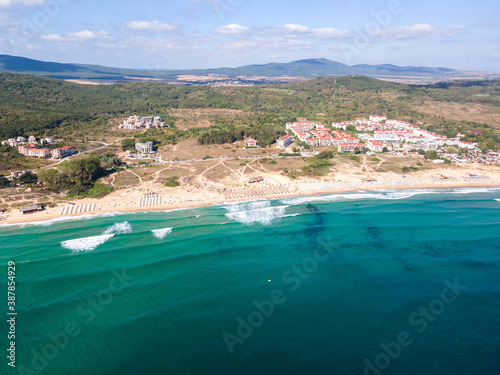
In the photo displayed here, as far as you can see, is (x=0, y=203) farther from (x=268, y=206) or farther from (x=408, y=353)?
(x=408, y=353)

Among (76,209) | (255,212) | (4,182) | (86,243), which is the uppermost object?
(4,182)

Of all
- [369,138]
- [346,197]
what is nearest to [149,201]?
[346,197]

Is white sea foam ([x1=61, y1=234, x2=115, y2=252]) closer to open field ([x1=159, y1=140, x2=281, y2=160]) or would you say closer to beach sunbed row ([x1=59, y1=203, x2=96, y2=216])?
beach sunbed row ([x1=59, y1=203, x2=96, y2=216])

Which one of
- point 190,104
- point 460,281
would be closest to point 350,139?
point 460,281

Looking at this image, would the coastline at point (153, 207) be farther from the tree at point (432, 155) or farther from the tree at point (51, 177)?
the tree at point (432, 155)

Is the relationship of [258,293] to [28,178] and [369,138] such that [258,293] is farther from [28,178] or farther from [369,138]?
[369,138]

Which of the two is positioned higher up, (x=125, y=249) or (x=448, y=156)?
(x=448, y=156)
